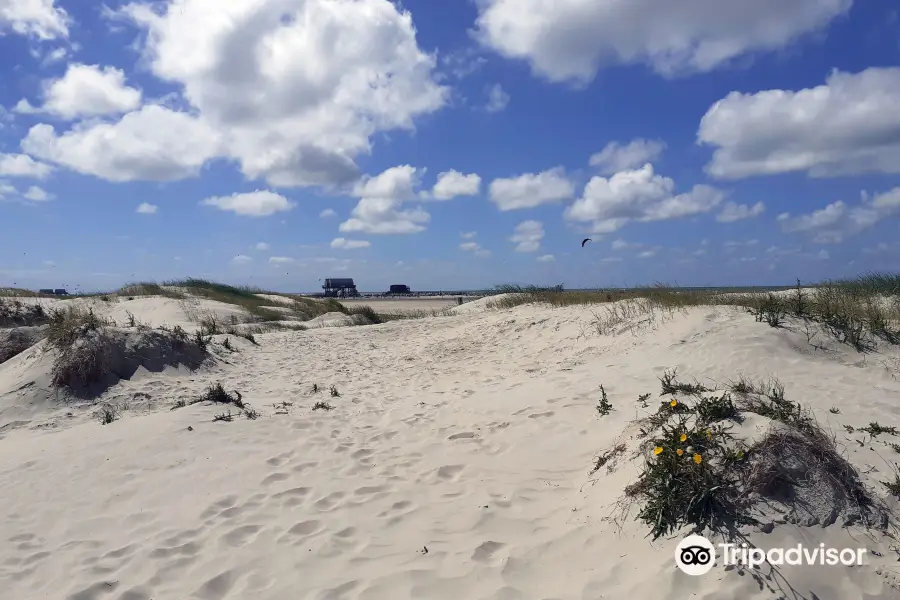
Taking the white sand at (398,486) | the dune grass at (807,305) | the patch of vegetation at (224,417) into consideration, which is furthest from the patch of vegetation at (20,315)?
the dune grass at (807,305)

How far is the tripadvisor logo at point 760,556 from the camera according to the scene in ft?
10.1

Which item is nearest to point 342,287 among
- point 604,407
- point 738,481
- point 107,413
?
point 107,413

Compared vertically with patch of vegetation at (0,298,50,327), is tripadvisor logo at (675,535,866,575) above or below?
below

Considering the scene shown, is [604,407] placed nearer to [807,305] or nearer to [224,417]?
[224,417]

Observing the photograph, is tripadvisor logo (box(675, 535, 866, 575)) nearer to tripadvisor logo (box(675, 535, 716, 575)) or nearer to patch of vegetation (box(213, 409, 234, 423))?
tripadvisor logo (box(675, 535, 716, 575))

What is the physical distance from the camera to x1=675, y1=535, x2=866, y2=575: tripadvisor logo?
3074 millimetres

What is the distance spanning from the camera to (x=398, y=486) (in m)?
4.90

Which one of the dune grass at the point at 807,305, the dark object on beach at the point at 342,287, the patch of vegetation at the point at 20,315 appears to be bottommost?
the dune grass at the point at 807,305

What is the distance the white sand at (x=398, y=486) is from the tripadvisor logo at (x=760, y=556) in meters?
0.06

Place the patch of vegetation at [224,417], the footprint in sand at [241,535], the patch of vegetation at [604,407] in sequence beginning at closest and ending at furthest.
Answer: the footprint in sand at [241,535] → the patch of vegetation at [604,407] → the patch of vegetation at [224,417]

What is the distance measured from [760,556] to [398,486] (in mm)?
2936

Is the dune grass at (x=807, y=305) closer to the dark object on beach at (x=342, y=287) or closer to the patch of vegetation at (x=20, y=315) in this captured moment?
the patch of vegetation at (x=20, y=315)

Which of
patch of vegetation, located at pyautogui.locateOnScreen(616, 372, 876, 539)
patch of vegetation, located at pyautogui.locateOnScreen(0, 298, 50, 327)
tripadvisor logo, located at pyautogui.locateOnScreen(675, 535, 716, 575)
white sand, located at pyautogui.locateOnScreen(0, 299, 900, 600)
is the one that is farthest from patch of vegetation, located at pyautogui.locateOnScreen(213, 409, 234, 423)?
patch of vegetation, located at pyautogui.locateOnScreen(0, 298, 50, 327)

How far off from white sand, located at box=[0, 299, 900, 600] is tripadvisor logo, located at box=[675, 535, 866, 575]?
0.19ft
